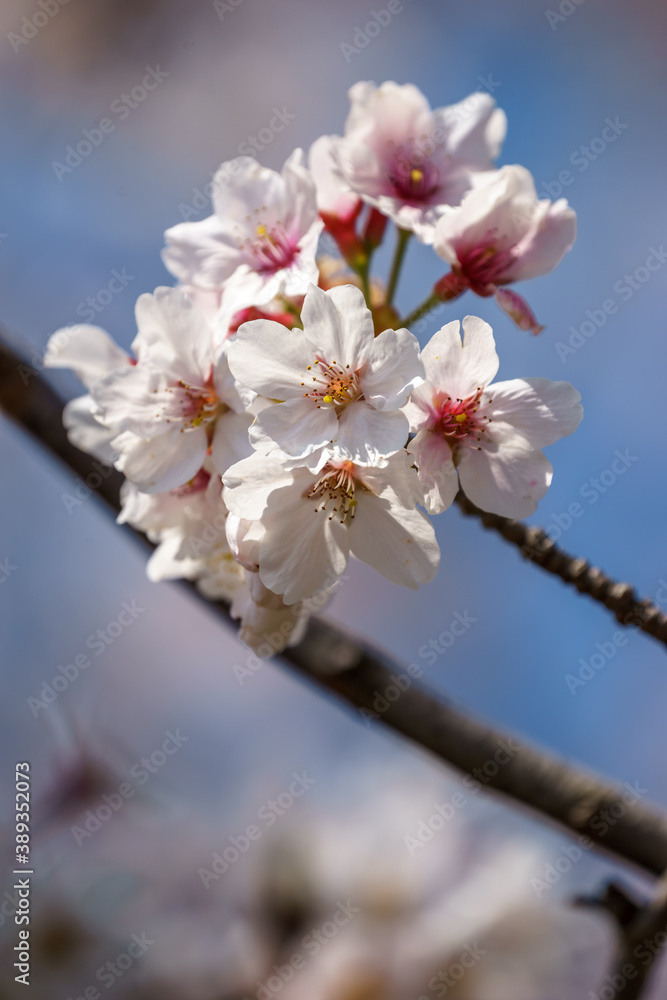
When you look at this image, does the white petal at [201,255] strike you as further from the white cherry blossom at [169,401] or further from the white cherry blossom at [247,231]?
the white cherry blossom at [169,401]

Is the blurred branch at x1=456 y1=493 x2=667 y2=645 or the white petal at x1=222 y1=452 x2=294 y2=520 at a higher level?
the blurred branch at x1=456 y1=493 x2=667 y2=645

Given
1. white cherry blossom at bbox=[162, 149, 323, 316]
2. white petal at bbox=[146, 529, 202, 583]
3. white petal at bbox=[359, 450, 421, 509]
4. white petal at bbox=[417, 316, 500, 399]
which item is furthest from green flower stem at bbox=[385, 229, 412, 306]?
white petal at bbox=[146, 529, 202, 583]

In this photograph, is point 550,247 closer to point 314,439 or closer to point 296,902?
point 314,439

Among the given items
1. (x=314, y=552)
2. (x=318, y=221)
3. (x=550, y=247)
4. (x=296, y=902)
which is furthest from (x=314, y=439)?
(x=296, y=902)

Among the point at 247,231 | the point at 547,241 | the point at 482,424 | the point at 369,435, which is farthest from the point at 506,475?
the point at 247,231

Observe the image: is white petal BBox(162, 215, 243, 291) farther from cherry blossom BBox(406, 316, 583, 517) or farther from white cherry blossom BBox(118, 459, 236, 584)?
cherry blossom BBox(406, 316, 583, 517)

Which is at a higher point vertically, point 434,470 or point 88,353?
point 434,470

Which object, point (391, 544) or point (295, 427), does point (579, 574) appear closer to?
point (391, 544)

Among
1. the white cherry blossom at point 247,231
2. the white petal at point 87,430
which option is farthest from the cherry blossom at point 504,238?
the white petal at point 87,430
